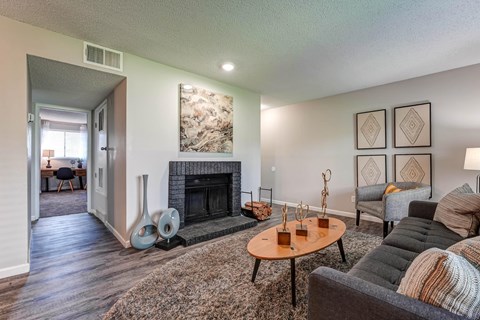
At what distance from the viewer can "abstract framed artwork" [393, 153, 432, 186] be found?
3516 millimetres

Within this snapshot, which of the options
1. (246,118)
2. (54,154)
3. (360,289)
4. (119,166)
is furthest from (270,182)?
(54,154)

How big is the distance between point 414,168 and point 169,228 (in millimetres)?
3962

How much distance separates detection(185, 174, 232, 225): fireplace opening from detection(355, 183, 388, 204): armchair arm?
7.03ft

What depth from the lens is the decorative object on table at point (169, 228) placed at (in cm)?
291

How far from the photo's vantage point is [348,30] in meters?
2.35

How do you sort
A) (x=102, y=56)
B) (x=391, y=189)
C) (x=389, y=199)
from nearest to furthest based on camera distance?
(x=102, y=56) < (x=389, y=199) < (x=391, y=189)

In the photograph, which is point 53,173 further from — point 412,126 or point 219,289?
point 412,126

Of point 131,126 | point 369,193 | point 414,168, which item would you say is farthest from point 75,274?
point 414,168

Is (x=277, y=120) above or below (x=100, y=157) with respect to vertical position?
above

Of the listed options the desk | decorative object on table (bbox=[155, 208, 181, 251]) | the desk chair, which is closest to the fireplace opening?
decorative object on table (bbox=[155, 208, 181, 251])

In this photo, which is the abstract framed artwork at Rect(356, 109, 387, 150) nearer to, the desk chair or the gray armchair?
the gray armchair

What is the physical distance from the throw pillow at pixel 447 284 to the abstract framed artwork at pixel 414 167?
3.35m

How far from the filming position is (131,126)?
9.69 feet

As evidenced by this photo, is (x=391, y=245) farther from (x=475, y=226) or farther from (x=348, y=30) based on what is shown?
(x=348, y=30)
